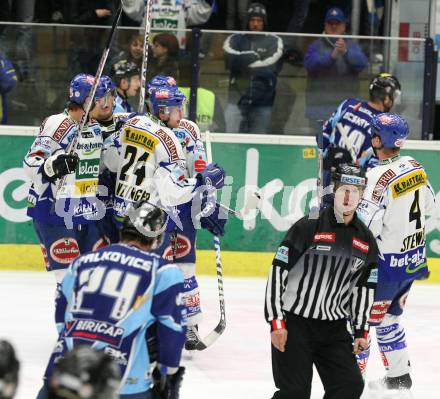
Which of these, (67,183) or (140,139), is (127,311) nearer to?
(140,139)

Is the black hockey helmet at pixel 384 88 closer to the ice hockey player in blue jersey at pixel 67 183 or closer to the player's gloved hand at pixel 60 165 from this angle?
the ice hockey player in blue jersey at pixel 67 183

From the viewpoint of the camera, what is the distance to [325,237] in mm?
5051

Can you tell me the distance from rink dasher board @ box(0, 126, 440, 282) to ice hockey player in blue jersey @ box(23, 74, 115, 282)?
2.43 m

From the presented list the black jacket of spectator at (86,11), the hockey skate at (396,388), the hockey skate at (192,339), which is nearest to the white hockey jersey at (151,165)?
the hockey skate at (192,339)

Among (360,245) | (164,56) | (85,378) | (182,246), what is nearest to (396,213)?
(360,245)

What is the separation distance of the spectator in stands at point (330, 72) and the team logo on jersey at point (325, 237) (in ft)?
Answer: 15.8

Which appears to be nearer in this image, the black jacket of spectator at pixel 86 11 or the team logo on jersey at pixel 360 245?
the team logo on jersey at pixel 360 245

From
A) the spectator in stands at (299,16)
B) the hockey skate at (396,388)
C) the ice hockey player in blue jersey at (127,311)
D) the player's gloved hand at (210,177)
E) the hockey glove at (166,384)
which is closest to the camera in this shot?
the ice hockey player in blue jersey at (127,311)

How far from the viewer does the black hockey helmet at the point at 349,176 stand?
5266 millimetres

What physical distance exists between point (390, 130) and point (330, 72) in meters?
3.65

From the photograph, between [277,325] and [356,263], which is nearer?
[277,325]

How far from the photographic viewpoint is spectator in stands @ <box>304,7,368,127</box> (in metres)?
9.84

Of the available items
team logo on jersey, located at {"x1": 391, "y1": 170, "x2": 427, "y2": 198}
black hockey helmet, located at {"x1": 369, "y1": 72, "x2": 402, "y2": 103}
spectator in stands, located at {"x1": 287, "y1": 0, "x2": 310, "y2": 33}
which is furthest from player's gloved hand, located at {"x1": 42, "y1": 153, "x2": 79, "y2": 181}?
spectator in stands, located at {"x1": 287, "y1": 0, "x2": 310, "y2": 33}

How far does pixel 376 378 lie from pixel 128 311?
3.06m
